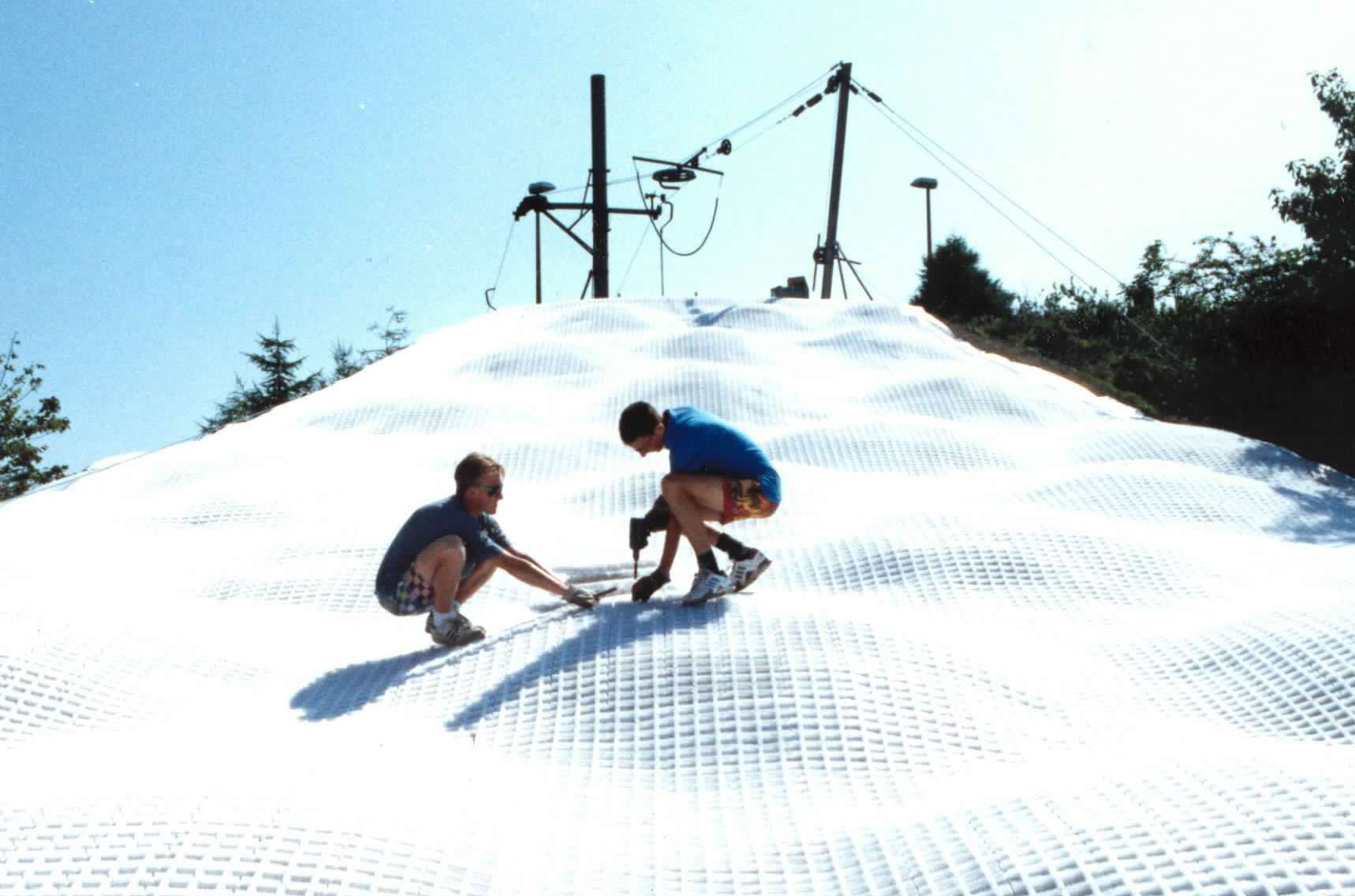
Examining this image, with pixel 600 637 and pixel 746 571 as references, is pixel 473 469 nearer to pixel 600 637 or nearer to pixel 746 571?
pixel 600 637

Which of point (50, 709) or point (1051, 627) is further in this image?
point (1051, 627)

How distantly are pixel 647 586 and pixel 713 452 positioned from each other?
45 cm

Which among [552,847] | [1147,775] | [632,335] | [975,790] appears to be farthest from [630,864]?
[632,335]

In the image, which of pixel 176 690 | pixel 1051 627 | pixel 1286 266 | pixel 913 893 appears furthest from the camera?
pixel 1286 266

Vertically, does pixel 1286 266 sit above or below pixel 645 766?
above

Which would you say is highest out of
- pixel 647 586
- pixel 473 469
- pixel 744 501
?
pixel 473 469

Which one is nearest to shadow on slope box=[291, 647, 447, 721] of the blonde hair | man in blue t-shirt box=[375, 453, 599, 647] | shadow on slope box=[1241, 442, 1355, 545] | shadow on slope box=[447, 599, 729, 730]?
man in blue t-shirt box=[375, 453, 599, 647]

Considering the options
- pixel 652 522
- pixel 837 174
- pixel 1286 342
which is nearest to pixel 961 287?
pixel 837 174

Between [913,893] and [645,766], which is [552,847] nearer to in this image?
[645,766]

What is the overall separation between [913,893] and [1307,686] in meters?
1.54

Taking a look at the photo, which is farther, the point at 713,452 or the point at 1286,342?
the point at 1286,342

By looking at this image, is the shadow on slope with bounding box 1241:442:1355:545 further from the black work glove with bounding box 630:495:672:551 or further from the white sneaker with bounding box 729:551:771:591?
the black work glove with bounding box 630:495:672:551

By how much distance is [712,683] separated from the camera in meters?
2.70

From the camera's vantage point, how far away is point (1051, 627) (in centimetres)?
334
